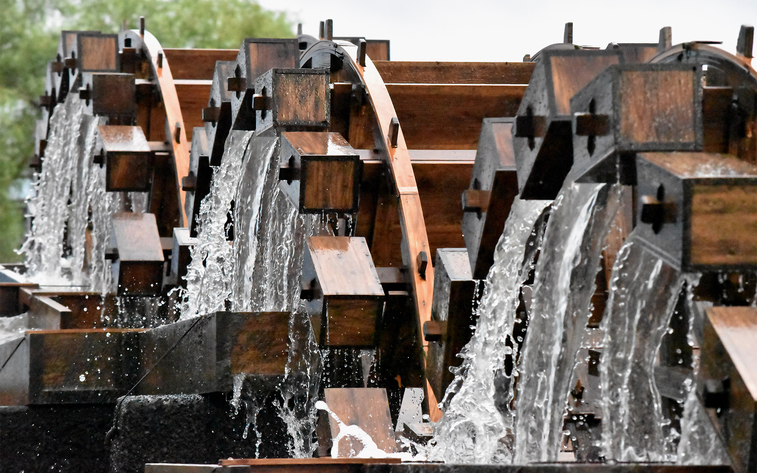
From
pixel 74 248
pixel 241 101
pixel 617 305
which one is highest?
pixel 241 101

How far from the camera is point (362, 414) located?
4.78 meters

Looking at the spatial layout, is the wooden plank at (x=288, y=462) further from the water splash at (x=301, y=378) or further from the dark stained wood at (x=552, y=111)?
the water splash at (x=301, y=378)

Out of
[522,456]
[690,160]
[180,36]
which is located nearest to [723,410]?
[690,160]

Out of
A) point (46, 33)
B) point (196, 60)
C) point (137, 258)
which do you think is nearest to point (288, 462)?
point (137, 258)

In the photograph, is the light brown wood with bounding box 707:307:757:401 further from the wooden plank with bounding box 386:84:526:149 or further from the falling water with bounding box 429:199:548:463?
the wooden plank with bounding box 386:84:526:149

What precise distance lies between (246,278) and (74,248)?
5.03 m

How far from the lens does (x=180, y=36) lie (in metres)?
26.0

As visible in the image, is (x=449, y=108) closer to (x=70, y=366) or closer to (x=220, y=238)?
(x=220, y=238)

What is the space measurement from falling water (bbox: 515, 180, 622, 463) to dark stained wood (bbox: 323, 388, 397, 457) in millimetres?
511

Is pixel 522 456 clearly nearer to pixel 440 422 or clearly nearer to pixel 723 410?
pixel 440 422

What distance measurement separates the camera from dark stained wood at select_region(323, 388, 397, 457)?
4641 millimetres

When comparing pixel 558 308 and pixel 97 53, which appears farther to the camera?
pixel 97 53

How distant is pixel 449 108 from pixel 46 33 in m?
20.2

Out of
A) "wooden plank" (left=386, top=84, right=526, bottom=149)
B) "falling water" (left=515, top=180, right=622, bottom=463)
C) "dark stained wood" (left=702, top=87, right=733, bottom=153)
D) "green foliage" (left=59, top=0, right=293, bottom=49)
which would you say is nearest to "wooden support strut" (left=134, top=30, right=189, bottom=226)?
"wooden plank" (left=386, top=84, right=526, bottom=149)
